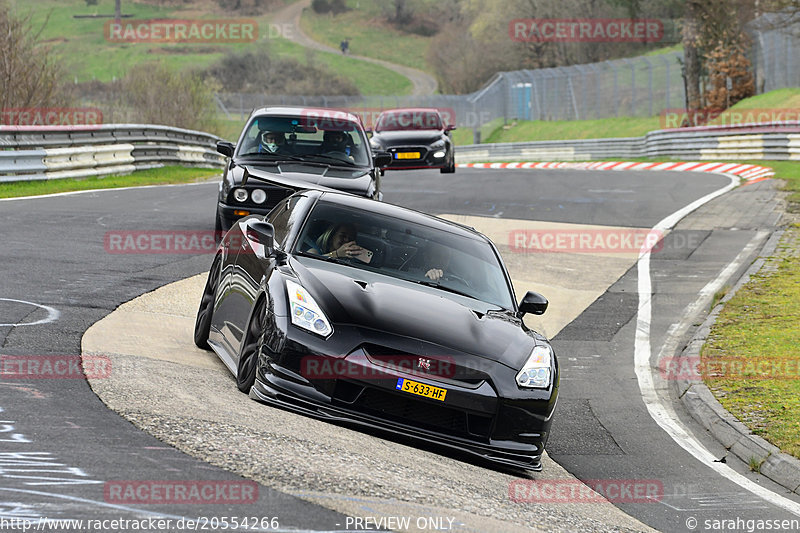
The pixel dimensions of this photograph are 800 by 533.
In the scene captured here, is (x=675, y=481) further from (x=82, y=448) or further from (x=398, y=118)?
(x=398, y=118)

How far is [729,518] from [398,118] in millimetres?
24643

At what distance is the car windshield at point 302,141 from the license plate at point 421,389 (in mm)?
7908

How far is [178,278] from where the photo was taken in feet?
41.1

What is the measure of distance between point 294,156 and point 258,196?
1087 millimetres

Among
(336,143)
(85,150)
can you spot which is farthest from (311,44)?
(336,143)

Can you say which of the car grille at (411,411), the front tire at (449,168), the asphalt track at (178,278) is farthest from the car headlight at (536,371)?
the front tire at (449,168)

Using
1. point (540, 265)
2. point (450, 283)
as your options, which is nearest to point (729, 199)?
point (540, 265)

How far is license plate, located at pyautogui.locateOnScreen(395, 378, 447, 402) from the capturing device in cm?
659

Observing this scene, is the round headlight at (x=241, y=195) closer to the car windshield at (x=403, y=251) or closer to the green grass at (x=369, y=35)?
the car windshield at (x=403, y=251)

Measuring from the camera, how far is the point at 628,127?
53.9 meters

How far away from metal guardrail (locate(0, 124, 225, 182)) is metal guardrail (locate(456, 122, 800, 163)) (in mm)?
17068

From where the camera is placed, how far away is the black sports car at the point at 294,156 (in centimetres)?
1341

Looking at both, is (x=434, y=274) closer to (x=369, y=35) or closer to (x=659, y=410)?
(x=659, y=410)

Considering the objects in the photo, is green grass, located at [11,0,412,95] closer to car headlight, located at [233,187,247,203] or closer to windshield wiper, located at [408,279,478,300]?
car headlight, located at [233,187,247,203]
